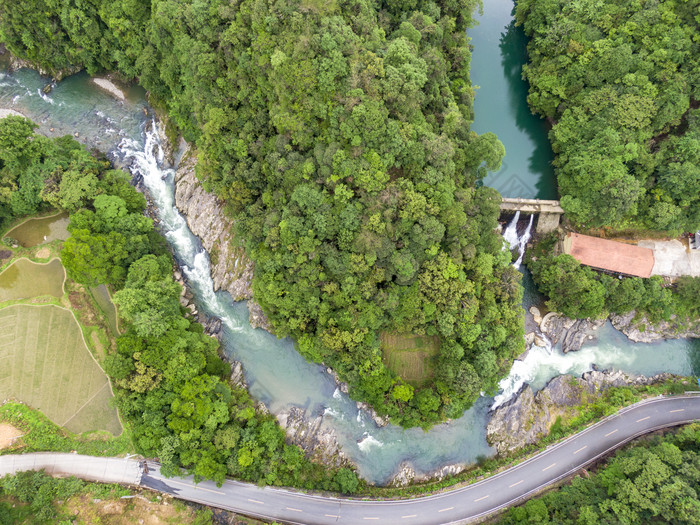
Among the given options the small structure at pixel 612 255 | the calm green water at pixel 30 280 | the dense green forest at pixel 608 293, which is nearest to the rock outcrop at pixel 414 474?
the dense green forest at pixel 608 293

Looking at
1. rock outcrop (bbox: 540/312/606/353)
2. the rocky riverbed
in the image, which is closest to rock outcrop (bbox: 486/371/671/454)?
rock outcrop (bbox: 540/312/606/353)

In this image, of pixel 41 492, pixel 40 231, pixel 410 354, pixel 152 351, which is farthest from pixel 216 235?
pixel 41 492

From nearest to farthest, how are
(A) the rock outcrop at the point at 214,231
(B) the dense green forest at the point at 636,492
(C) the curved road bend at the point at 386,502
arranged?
(B) the dense green forest at the point at 636,492 < (C) the curved road bend at the point at 386,502 < (A) the rock outcrop at the point at 214,231

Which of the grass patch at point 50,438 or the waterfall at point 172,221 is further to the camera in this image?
the waterfall at point 172,221

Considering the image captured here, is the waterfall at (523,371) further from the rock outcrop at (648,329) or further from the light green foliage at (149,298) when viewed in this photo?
the light green foliage at (149,298)

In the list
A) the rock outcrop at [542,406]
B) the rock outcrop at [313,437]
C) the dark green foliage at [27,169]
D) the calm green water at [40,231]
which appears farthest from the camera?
the calm green water at [40,231]

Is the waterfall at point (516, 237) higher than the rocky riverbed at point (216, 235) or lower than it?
higher

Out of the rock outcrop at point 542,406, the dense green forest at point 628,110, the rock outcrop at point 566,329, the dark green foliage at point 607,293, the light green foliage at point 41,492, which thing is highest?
the dense green forest at point 628,110
